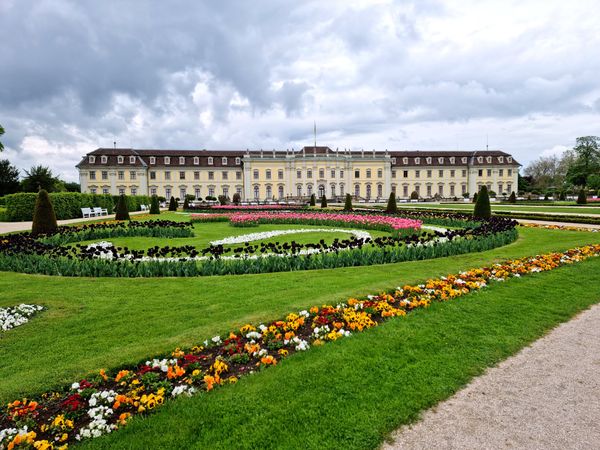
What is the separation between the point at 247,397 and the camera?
2.98m

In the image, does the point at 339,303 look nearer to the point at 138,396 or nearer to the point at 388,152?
the point at 138,396

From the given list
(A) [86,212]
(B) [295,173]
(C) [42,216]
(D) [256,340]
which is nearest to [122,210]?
(A) [86,212]

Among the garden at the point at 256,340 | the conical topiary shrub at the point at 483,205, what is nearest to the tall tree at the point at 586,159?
the conical topiary shrub at the point at 483,205

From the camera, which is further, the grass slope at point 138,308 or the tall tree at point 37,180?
the tall tree at point 37,180

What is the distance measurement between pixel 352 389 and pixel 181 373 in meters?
1.47

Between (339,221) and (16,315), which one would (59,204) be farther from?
(16,315)

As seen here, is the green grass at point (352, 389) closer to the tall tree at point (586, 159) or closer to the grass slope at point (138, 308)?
the grass slope at point (138, 308)

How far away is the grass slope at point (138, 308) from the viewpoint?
3691 millimetres

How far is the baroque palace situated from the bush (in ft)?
108

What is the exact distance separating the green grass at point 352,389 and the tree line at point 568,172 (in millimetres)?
52724

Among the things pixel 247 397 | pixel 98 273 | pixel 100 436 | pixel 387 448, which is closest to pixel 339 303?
pixel 247 397

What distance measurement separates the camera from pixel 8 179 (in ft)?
137

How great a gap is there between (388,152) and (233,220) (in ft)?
183

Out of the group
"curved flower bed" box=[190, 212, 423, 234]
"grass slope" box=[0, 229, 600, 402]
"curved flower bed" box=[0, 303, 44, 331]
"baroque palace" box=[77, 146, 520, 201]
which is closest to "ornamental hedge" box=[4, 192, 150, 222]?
"curved flower bed" box=[190, 212, 423, 234]
